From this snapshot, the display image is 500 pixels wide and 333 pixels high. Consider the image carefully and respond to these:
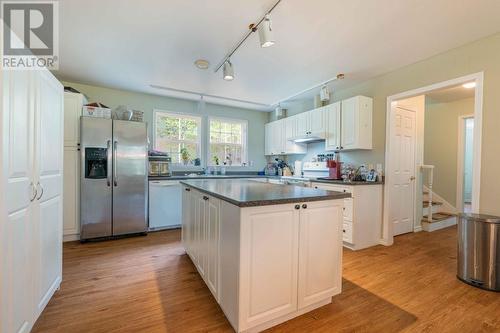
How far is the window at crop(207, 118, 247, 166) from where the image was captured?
5.12 metres

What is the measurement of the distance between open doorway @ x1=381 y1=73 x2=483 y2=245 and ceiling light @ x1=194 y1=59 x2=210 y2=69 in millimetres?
2616

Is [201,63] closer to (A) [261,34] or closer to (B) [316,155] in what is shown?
(A) [261,34]

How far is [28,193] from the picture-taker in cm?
144

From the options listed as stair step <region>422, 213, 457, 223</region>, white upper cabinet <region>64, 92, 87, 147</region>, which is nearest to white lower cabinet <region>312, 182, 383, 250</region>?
stair step <region>422, 213, 457, 223</region>

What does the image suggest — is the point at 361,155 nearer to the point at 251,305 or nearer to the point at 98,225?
the point at 251,305

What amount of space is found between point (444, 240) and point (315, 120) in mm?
2754

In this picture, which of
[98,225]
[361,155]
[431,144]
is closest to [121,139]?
[98,225]

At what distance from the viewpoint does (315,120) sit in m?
4.13

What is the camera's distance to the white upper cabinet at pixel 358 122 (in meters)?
3.38

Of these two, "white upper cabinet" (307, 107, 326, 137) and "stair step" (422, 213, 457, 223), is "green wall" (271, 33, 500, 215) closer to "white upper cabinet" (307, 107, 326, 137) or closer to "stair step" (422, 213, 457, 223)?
"white upper cabinet" (307, 107, 326, 137)

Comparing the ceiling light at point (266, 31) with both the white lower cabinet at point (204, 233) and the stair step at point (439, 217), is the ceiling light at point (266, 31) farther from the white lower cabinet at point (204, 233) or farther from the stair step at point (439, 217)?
the stair step at point (439, 217)

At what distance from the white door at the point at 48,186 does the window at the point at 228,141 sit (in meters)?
3.24

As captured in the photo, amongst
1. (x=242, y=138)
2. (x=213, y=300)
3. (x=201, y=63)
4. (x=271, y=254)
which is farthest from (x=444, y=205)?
(x=201, y=63)

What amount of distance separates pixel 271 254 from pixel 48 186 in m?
1.74
